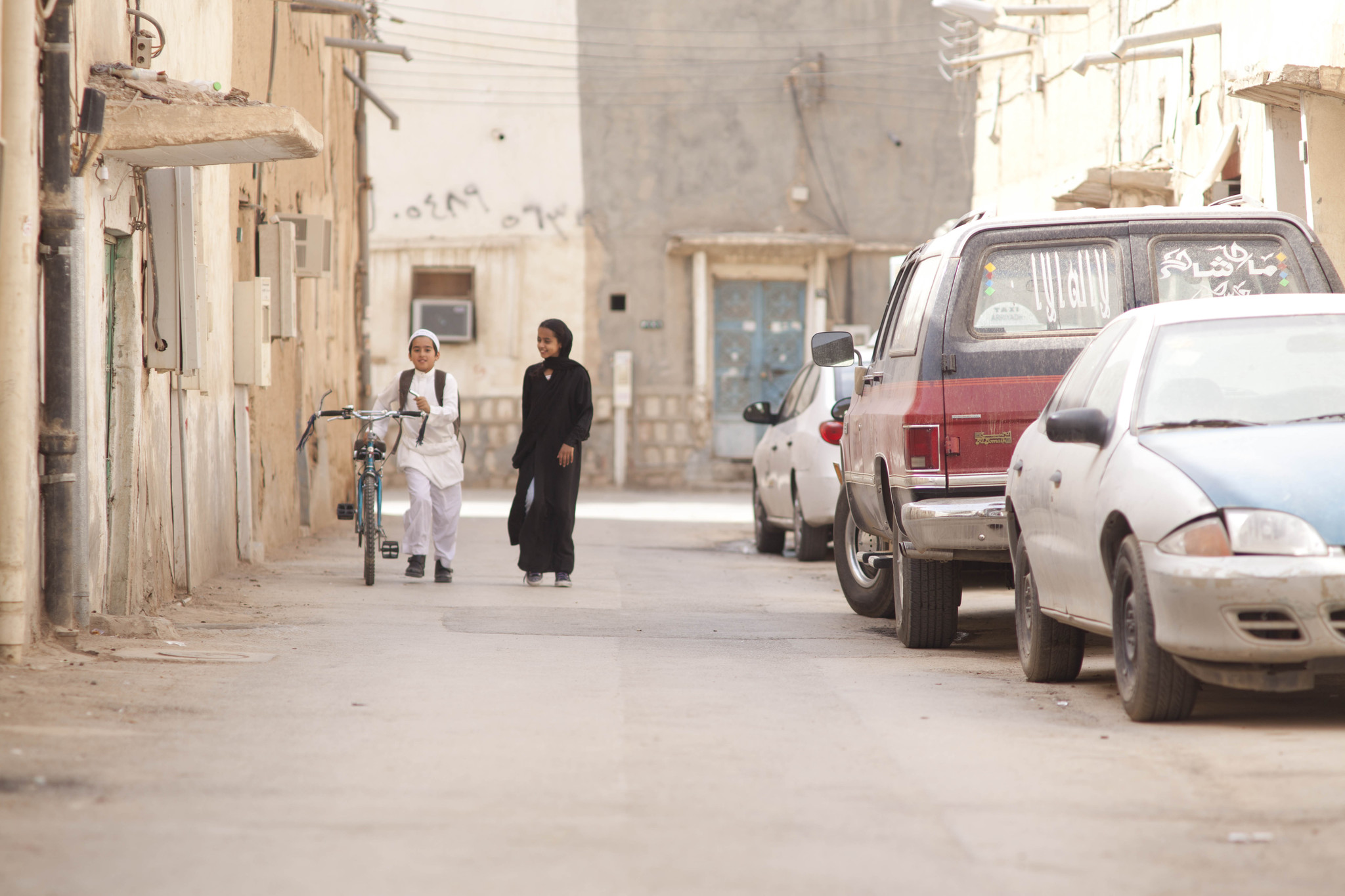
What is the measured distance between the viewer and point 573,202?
94.5ft

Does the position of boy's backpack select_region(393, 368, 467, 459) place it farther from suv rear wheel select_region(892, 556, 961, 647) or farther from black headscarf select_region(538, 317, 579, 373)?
suv rear wheel select_region(892, 556, 961, 647)

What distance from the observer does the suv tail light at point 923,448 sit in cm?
834

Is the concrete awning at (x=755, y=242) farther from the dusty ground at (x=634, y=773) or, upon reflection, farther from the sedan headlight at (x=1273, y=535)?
the sedan headlight at (x=1273, y=535)

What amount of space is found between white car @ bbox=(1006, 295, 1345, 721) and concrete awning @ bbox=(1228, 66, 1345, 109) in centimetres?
553

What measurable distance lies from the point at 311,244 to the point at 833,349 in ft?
24.1

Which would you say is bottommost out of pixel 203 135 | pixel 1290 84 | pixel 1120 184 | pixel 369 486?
pixel 369 486

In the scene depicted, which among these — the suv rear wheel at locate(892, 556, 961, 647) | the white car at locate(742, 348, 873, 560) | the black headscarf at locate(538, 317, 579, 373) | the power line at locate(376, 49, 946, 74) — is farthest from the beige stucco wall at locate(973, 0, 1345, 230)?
the suv rear wheel at locate(892, 556, 961, 647)

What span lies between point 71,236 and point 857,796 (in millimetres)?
4913

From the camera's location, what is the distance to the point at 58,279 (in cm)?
819

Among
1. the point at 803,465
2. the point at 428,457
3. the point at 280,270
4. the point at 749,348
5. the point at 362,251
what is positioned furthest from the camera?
the point at 749,348

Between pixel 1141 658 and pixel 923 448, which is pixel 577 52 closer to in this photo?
pixel 923 448

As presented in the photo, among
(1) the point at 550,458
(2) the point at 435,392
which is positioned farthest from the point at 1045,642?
(2) the point at 435,392

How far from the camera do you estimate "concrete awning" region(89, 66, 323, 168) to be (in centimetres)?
881

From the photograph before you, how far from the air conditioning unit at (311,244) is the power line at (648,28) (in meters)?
13.4
